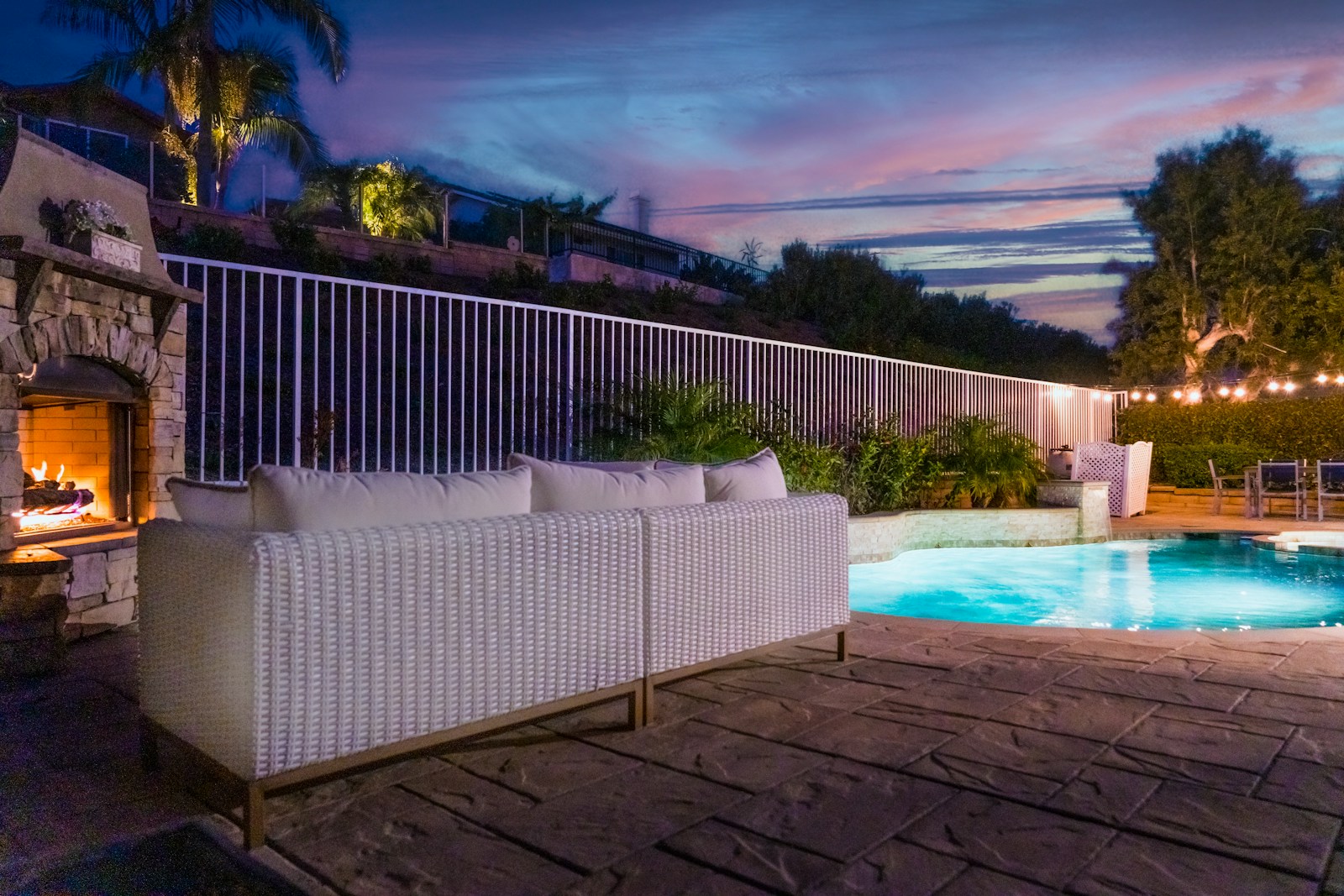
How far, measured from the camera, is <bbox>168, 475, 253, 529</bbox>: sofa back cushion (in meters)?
2.05

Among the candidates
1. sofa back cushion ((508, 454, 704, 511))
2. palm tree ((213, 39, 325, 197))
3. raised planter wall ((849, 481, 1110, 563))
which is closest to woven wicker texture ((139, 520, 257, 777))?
sofa back cushion ((508, 454, 704, 511))

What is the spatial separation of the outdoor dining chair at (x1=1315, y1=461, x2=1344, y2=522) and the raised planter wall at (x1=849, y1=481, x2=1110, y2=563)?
3.15m

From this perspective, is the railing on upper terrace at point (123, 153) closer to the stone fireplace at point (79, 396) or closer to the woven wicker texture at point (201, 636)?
the stone fireplace at point (79, 396)

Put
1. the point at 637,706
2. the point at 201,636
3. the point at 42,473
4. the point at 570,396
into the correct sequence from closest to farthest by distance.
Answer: the point at 201,636
the point at 637,706
the point at 42,473
the point at 570,396

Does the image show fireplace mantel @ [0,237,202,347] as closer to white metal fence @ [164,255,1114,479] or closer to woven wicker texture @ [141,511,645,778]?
white metal fence @ [164,255,1114,479]

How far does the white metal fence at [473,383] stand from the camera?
5.07 meters

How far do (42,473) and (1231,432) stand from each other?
15.4 metres

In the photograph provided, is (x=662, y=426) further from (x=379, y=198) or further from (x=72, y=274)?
(x=379, y=198)

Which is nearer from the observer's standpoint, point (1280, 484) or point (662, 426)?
point (662, 426)

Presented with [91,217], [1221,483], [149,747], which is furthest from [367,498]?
[1221,483]

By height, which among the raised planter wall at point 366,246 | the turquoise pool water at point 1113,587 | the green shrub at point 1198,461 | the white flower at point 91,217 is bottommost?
the turquoise pool water at point 1113,587

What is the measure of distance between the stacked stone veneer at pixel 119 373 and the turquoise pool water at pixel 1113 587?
4226mm

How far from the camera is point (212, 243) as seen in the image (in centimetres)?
1277

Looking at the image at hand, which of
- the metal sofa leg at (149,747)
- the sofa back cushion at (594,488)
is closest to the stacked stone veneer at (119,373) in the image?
the metal sofa leg at (149,747)
